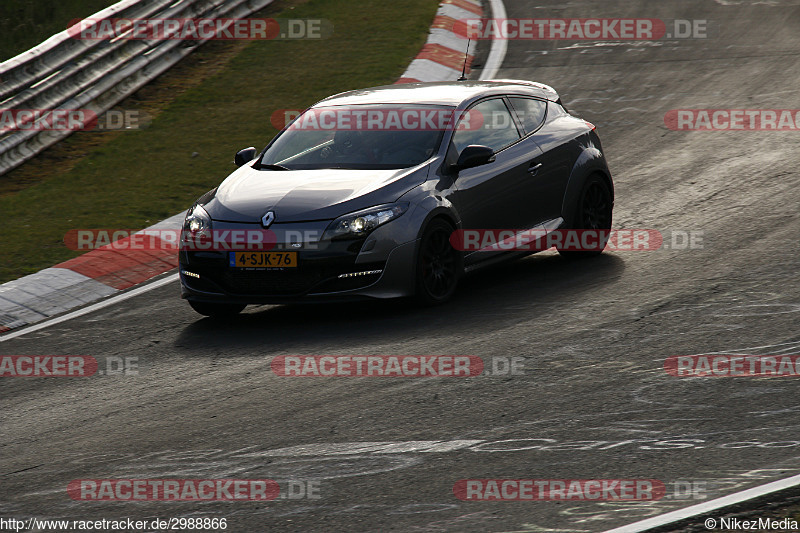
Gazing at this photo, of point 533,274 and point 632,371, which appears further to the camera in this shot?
point 533,274

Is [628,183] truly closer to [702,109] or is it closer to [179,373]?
[702,109]

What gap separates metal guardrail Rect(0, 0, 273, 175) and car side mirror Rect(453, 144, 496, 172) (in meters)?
6.70

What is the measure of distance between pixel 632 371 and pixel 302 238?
2774 millimetres

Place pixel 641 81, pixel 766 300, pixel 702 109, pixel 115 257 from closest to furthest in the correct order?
pixel 766 300, pixel 115 257, pixel 702 109, pixel 641 81

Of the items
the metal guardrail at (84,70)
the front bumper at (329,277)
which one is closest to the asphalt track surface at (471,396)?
the front bumper at (329,277)

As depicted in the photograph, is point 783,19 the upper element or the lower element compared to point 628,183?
upper

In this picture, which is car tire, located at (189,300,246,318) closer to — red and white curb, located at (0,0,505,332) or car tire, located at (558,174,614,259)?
red and white curb, located at (0,0,505,332)

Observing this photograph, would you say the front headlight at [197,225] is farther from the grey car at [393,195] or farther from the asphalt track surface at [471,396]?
the asphalt track surface at [471,396]

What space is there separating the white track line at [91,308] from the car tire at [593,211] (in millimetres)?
3670

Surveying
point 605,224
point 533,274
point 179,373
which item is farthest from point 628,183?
point 179,373

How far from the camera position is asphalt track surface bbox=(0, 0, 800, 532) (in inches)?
202

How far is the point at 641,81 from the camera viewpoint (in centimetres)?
1639

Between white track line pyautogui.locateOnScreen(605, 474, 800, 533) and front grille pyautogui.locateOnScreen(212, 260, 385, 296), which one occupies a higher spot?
front grille pyautogui.locateOnScreen(212, 260, 385, 296)

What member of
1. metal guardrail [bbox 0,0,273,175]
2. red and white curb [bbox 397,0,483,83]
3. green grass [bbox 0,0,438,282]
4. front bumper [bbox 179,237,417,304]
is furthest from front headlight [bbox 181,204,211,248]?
red and white curb [bbox 397,0,483,83]
